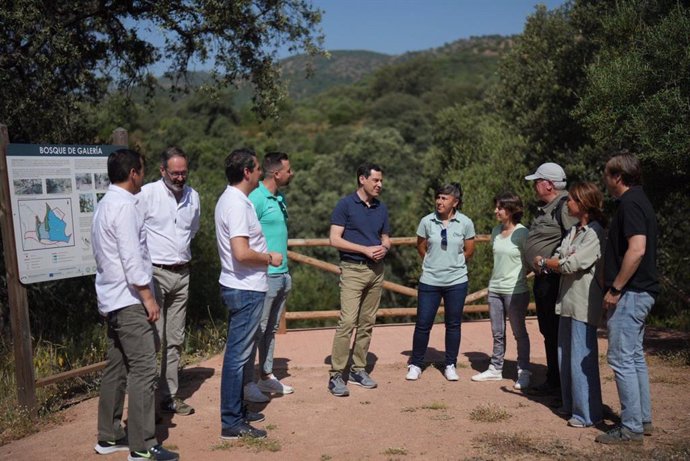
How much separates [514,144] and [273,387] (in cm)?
1047

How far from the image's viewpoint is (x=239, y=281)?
15.7 feet

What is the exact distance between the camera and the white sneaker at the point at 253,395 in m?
5.78

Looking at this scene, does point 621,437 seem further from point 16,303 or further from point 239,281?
point 16,303

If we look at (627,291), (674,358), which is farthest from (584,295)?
(674,358)

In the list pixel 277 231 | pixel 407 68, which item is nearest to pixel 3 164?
pixel 277 231

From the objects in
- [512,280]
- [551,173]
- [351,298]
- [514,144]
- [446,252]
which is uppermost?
[514,144]

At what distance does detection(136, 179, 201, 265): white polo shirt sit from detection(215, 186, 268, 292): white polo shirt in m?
0.64

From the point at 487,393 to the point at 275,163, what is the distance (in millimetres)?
2701

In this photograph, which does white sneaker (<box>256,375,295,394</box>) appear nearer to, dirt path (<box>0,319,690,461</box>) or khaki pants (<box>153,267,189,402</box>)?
dirt path (<box>0,319,690,461</box>)

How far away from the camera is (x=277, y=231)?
18.9 feet

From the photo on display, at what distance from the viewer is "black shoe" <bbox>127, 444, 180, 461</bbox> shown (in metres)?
4.41

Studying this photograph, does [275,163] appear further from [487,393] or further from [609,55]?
[609,55]

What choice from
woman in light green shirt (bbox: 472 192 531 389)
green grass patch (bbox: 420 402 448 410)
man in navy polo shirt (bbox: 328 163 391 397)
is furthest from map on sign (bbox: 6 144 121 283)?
woman in light green shirt (bbox: 472 192 531 389)

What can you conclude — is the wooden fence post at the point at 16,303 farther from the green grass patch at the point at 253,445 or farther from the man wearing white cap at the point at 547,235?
the man wearing white cap at the point at 547,235
